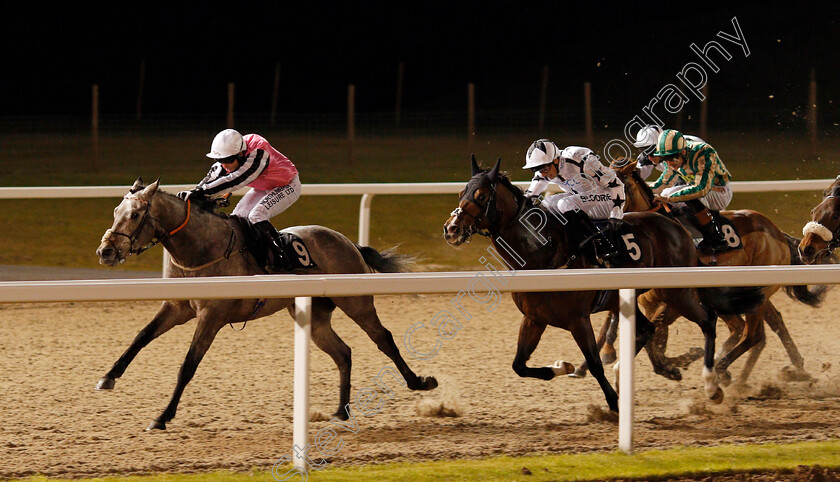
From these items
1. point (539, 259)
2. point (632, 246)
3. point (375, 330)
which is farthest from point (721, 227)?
point (375, 330)

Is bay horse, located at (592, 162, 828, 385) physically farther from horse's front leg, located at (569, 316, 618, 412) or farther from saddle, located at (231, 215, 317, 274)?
saddle, located at (231, 215, 317, 274)

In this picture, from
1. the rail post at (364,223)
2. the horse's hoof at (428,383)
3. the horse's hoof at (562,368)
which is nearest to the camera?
the horse's hoof at (562,368)

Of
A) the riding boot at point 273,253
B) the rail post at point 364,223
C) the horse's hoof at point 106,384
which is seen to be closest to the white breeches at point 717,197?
the rail post at point 364,223

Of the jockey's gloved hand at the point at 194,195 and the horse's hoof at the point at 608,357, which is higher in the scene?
the jockey's gloved hand at the point at 194,195

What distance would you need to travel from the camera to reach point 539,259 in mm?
5090

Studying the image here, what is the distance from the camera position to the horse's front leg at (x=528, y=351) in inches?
196

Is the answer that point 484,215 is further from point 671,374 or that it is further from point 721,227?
point 721,227

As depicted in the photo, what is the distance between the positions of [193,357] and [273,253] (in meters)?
0.80

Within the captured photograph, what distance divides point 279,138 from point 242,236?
34.0 feet

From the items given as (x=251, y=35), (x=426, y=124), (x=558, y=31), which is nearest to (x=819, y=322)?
(x=426, y=124)

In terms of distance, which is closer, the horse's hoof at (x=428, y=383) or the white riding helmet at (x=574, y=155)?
the horse's hoof at (x=428, y=383)

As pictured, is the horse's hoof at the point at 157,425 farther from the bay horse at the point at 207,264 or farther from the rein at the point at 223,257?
the rein at the point at 223,257

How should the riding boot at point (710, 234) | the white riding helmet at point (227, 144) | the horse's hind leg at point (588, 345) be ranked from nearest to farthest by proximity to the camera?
the horse's hind leg at point (588, 345), the white riding helmet at point (227, 144), the riding boot at point (710, 234)

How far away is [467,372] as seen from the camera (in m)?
5.75
